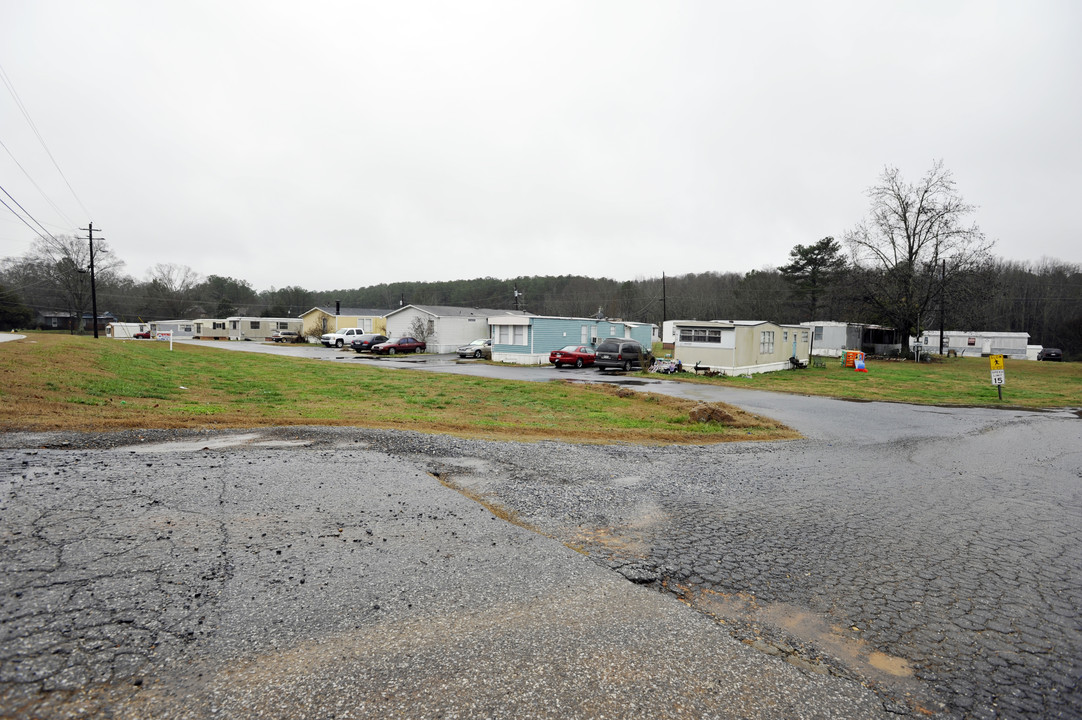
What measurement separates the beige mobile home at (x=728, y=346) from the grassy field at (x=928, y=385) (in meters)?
0.96

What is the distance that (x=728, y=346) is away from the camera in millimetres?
25703

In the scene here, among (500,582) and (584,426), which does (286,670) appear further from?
(584,426)

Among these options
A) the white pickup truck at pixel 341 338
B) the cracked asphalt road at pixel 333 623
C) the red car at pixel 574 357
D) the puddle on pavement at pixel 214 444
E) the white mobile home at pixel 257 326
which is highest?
the white mobile home at pixel 257 326

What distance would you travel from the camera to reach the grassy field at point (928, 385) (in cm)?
1883

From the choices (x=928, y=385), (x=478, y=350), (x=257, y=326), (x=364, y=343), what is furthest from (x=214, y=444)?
(x=257, y=326)

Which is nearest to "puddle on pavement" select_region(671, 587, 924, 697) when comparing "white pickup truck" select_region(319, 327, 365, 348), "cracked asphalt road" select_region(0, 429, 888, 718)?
"cracked asphalt road" select_region(0, 429, 888, 718)

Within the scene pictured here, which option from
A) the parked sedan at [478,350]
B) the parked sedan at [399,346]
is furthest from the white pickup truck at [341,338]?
the parked sedan at [478,350]

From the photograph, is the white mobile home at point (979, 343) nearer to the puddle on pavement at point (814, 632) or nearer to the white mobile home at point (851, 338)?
the white mobile home at point (851, 338)

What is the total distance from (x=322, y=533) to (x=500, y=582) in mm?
1815

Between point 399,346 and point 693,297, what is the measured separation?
54434 mm

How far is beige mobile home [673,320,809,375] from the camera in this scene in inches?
1011

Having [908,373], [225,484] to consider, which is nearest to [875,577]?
[225,484]

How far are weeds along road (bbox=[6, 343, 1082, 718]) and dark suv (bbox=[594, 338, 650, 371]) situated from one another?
65.6 feet

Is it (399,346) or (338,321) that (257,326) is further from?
(399,346)
